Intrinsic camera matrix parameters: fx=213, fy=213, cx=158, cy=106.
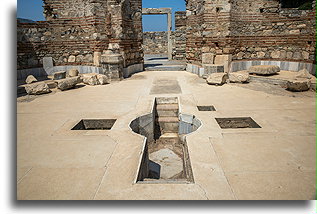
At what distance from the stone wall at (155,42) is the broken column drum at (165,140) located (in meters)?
15.2

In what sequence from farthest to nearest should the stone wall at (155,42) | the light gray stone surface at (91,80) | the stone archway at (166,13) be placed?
the stone wall at (155,42) → the stone archway at (166,13) → the light gray stone surface at (91,80)

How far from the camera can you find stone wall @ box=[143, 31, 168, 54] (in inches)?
763

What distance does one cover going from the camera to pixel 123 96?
580cm

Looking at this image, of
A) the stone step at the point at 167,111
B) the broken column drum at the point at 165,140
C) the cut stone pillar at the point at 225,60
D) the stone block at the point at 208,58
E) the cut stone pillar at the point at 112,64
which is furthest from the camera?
the stone block at the point at 208,58

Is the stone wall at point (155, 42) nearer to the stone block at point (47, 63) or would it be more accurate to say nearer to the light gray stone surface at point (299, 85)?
the stone block at point (47, 63)

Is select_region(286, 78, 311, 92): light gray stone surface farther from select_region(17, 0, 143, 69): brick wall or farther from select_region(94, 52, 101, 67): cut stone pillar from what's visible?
select_region(94, 52, 101, 67): cut stone pillar

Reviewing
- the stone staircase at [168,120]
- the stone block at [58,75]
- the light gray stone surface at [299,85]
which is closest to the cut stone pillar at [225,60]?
the light gray stone surface at [299,85]

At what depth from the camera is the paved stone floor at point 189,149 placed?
6.89 ft

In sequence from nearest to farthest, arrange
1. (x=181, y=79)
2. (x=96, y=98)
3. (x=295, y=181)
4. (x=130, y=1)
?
1. (x=295, y=181)
2. (x=96, y=98)
3. (x=181, y=79)
4. (x=130, y=1)

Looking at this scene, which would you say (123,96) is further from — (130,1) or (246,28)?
(246,28)

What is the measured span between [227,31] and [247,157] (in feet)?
21.7

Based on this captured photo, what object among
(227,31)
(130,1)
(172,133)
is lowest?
(172,133)

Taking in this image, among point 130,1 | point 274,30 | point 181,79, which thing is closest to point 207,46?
point 181,79

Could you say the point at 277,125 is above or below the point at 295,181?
above
